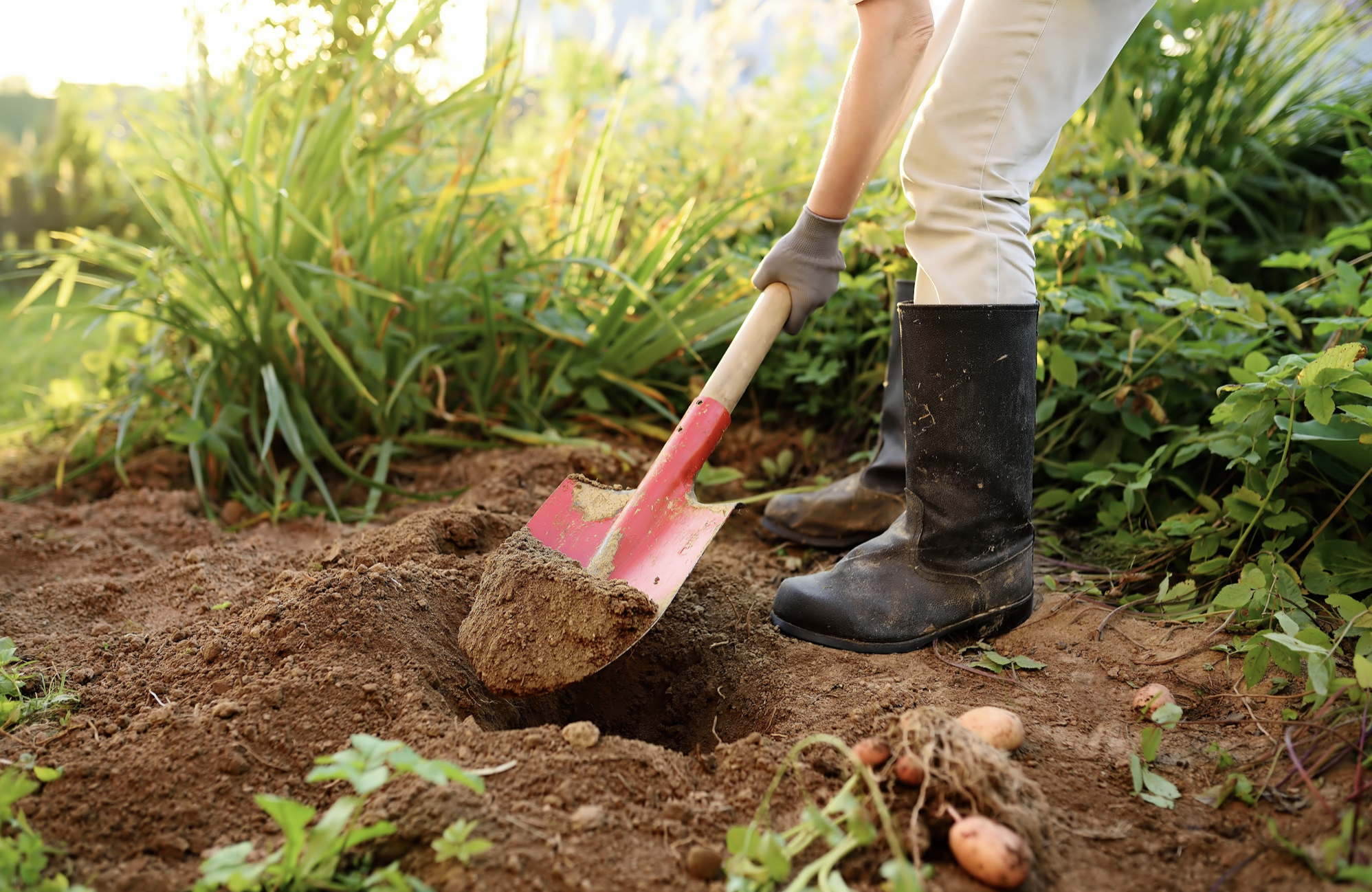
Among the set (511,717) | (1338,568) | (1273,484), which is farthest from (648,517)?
(1338,568)

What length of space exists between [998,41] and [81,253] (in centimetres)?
241

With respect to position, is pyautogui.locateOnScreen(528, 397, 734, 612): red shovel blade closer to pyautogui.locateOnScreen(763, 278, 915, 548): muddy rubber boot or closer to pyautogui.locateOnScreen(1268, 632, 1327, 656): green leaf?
pyautogui.locateOnScreen(763, 278, 915, 548): muddy rubber boot

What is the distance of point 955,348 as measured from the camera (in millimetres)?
1408

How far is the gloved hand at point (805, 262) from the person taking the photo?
5.13 ft

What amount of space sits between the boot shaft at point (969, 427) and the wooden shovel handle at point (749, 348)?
230 millimetres

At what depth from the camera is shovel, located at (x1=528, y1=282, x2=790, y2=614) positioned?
4.76ft

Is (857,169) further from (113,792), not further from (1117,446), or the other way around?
(113,792)

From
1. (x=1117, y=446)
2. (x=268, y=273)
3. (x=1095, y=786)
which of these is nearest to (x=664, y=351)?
(x=268, y=273)

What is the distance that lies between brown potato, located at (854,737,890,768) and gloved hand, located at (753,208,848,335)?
0.79 metres

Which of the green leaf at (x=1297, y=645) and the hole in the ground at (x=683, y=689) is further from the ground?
the green leaf at (x=1297, y=645)

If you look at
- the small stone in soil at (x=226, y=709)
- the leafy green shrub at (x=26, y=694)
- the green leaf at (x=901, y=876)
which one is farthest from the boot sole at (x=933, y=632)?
the leafy green shrub at (x=26, y=694)

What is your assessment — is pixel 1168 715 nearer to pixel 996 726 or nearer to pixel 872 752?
pixel 996 726

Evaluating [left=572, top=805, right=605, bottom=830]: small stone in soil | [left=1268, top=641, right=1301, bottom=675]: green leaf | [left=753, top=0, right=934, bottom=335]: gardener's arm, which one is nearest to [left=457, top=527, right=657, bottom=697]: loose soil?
[left=572, top=805, right=605, bottom=830]: small stone in soil

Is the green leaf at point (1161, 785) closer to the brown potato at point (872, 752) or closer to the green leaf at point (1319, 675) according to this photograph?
the green leaf at point (1319, 675)
